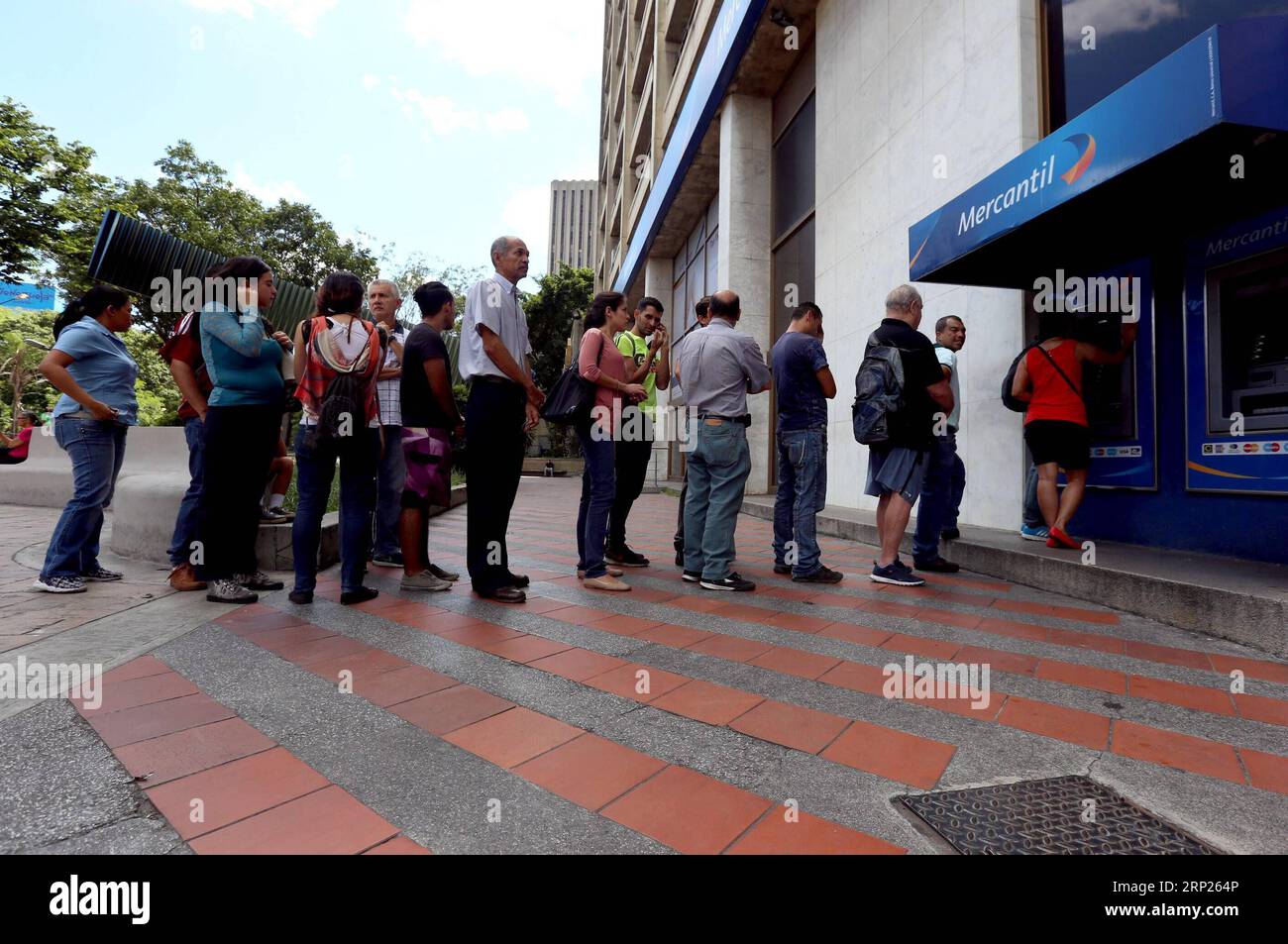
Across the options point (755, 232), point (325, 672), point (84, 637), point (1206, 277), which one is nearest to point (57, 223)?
point (755, 232)

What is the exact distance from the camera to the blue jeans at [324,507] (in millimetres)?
3482

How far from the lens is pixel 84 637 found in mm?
2812

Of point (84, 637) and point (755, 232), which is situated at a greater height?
point (755, 232)

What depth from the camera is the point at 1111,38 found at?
502 cm

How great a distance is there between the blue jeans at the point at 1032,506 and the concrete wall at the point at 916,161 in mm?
386

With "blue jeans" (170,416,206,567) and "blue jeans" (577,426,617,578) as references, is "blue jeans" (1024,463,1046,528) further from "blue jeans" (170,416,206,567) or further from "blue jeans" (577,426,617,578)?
"blue jeans" (170,416,206,567)

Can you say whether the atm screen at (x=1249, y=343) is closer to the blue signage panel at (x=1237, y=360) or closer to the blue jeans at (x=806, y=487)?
the blue signage panel at (x=1237, y=360)

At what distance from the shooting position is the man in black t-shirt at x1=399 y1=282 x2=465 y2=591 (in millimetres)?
3725

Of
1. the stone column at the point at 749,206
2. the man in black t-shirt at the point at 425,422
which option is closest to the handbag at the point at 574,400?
the man in black t-shirt at the point at 425,422

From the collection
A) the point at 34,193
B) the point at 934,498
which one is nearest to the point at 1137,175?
the point at 934,498

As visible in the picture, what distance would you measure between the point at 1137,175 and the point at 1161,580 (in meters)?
2.23

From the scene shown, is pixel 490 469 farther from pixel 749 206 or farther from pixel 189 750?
pixel 749 206
